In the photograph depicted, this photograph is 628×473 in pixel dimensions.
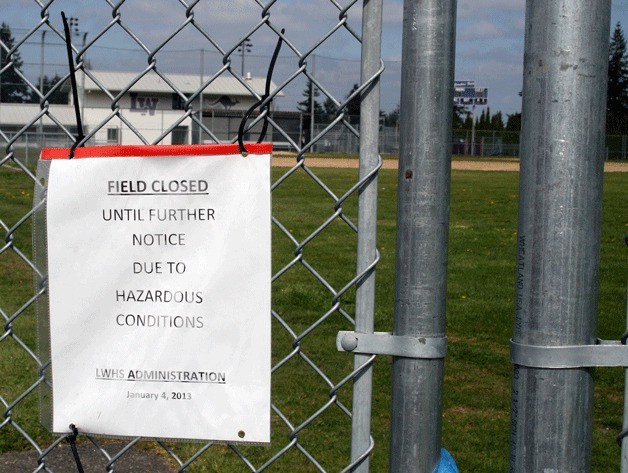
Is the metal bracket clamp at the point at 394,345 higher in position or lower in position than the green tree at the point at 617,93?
lower

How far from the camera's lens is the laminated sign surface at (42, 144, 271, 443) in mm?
1397

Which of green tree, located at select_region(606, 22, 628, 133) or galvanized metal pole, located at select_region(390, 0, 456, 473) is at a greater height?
green tree, located at select_region(606, 22, 628, 133)

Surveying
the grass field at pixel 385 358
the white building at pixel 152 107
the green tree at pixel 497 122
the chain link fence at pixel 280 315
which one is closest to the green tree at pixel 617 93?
the green tree at pixel 497 122

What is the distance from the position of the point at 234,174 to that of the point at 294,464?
2.68 m

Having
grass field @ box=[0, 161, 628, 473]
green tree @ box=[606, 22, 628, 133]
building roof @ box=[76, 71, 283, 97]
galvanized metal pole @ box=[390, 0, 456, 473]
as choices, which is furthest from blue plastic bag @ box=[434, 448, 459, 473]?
green tree @ box=[606, 22, 628, 133]

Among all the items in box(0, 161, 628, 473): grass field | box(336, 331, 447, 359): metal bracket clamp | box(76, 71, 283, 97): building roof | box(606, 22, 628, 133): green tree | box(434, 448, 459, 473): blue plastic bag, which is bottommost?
box(0, 161, 628, 473): grass field

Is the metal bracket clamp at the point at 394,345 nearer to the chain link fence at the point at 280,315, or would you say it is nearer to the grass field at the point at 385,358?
the chain link fence at the point at 280,315

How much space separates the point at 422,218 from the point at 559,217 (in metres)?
0.20

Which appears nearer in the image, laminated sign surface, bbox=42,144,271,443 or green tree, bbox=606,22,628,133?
laminated sign surface, bbox=42,144,271,443

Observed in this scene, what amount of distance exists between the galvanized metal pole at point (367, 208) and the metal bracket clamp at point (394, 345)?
0.07 ft

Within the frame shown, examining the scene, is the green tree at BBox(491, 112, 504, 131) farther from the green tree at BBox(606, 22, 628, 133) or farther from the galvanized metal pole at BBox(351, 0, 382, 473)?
the galvanized metal pole at BBox(351, 0, 382, 473)

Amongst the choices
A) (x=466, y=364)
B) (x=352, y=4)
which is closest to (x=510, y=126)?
(x=466, y=364)

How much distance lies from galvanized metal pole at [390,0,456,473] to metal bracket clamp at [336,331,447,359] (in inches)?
0.4

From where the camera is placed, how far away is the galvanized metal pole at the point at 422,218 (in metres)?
1.26
